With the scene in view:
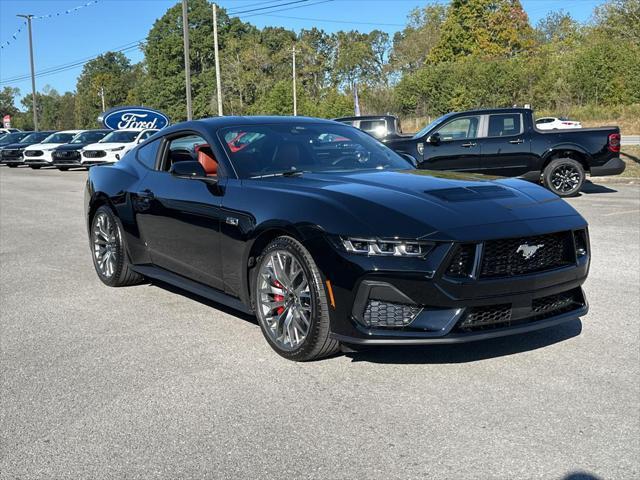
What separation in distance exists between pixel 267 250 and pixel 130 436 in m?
1.48

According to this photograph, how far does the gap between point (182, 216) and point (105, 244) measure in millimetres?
1680

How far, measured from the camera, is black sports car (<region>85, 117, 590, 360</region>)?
3719 mm

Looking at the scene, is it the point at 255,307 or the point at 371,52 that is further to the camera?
the point at 371,52

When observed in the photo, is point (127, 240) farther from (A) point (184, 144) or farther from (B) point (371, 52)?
(B) point (371, 52)

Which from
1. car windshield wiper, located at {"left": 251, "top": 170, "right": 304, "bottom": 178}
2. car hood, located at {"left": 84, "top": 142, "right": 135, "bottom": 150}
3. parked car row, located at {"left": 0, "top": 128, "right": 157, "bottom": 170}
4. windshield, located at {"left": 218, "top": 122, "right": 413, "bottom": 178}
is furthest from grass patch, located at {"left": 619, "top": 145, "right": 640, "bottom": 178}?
car hood, located at {"left": 84, "top": 142, "right": 135, "bottom": 150}

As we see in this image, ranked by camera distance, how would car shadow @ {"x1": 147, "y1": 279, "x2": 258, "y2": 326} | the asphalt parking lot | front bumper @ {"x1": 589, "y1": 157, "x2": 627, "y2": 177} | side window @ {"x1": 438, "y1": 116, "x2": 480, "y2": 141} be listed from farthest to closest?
side window @ {"x1": 438, "y1": 116, "x2": 480, "y2": 141} → front bumper @ {"x1": 589, "y1": 157, "x2": 627, "y2": 177} → car shadow @ {"x1": 147, "y1": 279, "x2": 258, "y2": 326} → the asphalt parking lot

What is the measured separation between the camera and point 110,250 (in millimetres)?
6379

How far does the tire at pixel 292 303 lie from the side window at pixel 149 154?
6.58 ft

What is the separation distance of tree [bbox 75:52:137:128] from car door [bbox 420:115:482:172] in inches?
4708

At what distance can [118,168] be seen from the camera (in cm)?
639

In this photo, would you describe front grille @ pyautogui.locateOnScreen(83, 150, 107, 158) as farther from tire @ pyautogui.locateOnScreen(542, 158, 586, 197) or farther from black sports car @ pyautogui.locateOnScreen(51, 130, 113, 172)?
tire @ pyautogui.locateOnScreen(542, 158, 586, 197)

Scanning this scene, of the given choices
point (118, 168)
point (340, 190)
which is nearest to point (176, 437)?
point (340, 190)

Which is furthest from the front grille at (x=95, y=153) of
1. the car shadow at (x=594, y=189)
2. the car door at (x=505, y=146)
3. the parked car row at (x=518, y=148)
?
the car shadow at (x=594, y=189)

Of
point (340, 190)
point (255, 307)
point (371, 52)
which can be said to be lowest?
point (255, 307)
